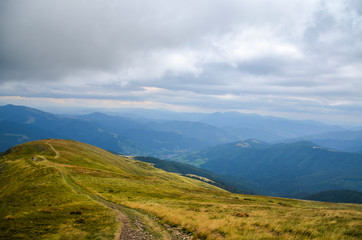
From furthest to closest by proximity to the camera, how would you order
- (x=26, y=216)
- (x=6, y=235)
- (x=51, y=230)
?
(x=26, y=216)
(x=51, y=230)
(x=6, y=235)

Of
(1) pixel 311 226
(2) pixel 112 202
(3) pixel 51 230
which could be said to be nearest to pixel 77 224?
(3) pixel 51 230

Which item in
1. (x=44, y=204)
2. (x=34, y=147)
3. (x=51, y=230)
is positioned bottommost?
(x=34, y=147)

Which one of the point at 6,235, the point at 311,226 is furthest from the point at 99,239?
the point at 311,226

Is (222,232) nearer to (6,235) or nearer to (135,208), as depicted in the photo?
(135,208)

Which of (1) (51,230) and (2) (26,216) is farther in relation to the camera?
(2) (26,216)

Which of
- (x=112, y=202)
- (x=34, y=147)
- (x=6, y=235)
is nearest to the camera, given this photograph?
(x=6, y=235)

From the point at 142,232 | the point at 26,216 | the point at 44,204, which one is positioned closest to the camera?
the point at 142,232

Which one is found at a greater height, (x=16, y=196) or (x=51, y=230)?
(x=51, y=230)

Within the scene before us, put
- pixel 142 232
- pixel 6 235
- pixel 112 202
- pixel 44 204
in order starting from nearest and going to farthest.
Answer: pixel 6 235
pixel 142 232
pixel 44 204
pixel 112 202

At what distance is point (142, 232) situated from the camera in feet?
63.0

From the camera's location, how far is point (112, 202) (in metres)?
33.2

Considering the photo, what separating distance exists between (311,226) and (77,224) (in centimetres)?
2501

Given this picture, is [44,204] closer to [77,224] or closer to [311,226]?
[77,224]

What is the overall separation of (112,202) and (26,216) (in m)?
14.1
